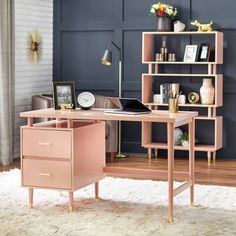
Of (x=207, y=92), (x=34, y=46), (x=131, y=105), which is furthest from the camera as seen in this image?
(x=34, y=46)

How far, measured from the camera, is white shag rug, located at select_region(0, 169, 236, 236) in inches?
176

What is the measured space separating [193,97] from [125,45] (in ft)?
3.73

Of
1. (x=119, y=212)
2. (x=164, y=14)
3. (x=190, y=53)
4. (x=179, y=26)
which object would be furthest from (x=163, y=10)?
(x=119, y=212)

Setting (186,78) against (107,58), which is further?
(186,78)

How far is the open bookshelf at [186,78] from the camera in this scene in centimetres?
742

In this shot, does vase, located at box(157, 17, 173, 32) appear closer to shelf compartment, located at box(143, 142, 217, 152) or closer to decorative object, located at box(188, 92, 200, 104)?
decorative object, located at box(188, 92, 200, 104)

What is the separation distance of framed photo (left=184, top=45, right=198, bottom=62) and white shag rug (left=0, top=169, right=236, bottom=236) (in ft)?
6.56

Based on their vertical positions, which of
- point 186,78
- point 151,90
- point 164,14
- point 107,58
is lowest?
point 151,90

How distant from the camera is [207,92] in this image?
745 centimetres

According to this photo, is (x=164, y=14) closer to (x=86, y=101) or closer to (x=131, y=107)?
(x=86, y=101)

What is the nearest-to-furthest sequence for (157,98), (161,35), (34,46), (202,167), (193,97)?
(202,167) → (193,97) → (157,98) → (161,35) → (34,46)

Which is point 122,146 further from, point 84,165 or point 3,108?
point 84,165

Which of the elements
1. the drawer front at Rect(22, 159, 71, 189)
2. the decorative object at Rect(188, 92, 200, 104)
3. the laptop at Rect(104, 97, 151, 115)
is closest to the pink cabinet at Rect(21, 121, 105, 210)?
the drawer front at Rect(22, 159, 71, 189)

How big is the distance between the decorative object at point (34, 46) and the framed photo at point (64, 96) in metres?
2.66
